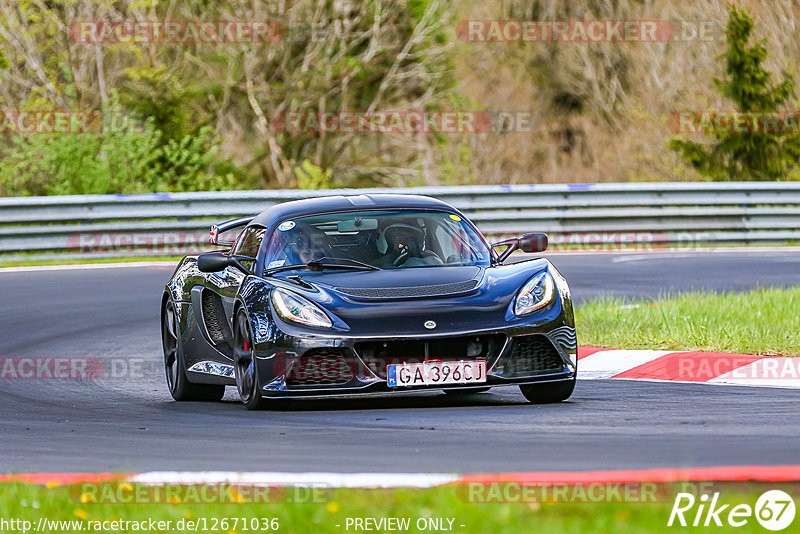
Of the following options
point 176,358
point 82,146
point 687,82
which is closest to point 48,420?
point 176,358

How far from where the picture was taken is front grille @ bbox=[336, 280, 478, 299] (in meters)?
8.38


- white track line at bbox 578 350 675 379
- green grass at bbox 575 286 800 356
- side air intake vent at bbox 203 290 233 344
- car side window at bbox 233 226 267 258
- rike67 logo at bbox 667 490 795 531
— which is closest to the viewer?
rike67 logo at bbox 667 490 795 531

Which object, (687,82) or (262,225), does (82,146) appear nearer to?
(262,225)

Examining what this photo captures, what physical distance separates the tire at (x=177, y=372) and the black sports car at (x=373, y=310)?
0.06 ft

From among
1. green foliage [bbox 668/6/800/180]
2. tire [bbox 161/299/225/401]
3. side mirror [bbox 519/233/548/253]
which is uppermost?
side mirror [bbox 519/233/548/253]

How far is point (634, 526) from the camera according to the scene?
4.71 metres

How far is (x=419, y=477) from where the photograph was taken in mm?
5676

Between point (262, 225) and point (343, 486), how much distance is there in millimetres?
4367

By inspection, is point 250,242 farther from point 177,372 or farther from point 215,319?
point 177,372

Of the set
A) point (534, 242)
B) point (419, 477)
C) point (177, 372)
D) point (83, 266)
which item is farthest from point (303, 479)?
point (83, 266)

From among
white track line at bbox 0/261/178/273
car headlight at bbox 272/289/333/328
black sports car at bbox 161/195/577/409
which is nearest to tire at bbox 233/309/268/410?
black sports car at bbox 161/195/577/409

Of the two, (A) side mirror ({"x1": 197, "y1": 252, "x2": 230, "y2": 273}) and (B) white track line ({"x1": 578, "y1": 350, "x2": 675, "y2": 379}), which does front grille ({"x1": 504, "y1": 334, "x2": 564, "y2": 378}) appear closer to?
(B) white track line ({"x1": 578, "y1": 350, "x2": 675, "y2": 379})

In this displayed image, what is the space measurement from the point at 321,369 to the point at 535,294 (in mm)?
1323

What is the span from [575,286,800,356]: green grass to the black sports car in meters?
2.05
